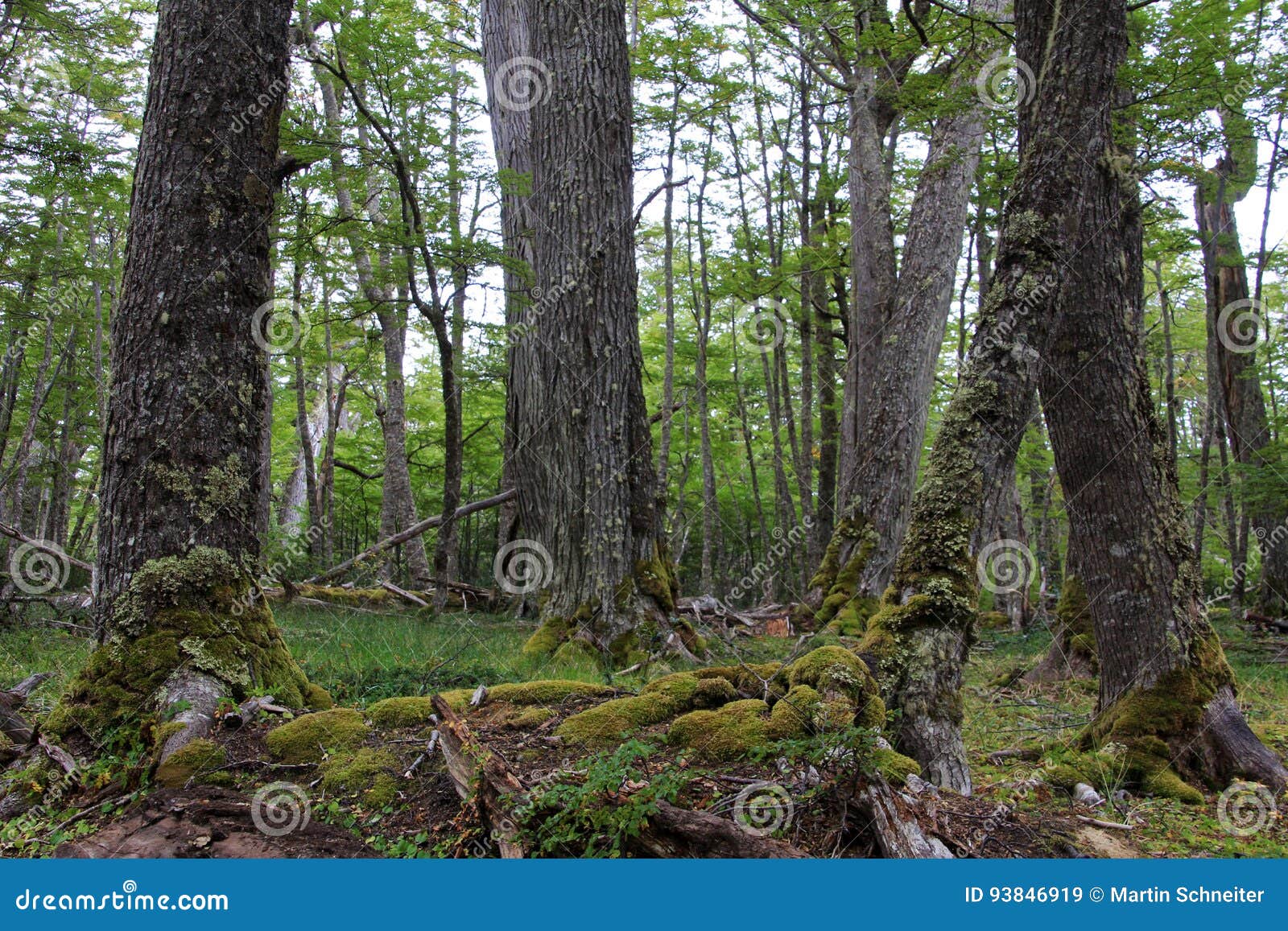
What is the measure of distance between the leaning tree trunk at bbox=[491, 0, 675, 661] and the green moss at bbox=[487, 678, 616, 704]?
7.91 feet

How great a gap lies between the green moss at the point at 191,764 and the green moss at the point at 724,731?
1867mm

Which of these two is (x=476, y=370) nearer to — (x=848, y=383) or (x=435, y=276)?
(x=435, y=276)

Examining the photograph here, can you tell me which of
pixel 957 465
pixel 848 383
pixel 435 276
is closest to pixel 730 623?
pixel 848 383

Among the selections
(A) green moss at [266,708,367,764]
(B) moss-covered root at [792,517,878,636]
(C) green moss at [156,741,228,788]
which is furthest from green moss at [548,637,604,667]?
(B) moss-covered root at [792,517,878,636]

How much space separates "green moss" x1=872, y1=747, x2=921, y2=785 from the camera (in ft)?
8.42

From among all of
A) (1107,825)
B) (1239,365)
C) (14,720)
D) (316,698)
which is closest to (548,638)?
(316,698)

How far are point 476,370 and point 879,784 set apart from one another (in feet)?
23.3

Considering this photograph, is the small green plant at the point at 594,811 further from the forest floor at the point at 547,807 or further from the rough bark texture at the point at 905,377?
the rough bark texture at the point at 905,377

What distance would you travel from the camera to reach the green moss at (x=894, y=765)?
257 centimetres

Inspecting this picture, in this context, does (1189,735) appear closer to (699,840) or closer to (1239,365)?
(699,840)

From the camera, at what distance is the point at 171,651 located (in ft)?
12.0

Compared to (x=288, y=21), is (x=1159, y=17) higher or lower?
higher

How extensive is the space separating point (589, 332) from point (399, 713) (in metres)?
3.92

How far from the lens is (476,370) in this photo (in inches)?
344
